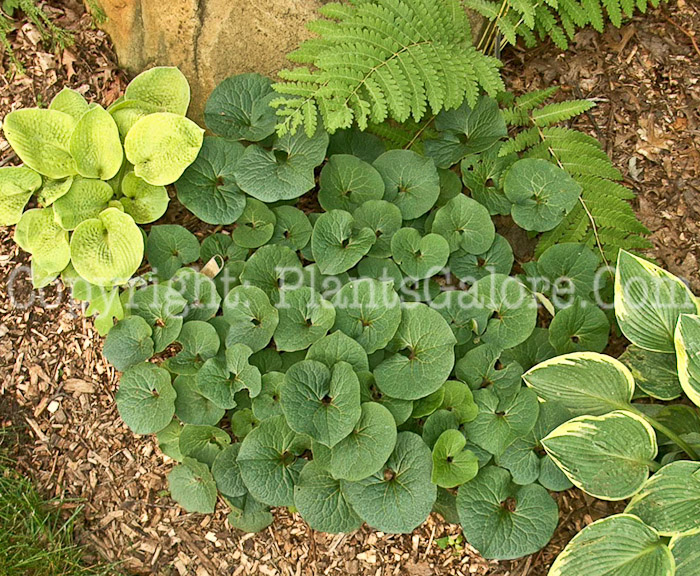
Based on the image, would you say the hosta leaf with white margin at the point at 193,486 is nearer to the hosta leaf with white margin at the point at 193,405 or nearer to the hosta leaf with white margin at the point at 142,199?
the hosta leaf with white margin at the point at 193,405

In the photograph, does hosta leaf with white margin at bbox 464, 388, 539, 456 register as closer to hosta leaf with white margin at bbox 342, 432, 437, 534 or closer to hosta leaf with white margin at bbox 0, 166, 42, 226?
hosta leaf with white margin at bbox 342, 432, 437, 534

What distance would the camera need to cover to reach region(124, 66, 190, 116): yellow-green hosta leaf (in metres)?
2.27

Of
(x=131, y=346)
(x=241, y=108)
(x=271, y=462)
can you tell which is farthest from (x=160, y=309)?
(x=241, y=108)

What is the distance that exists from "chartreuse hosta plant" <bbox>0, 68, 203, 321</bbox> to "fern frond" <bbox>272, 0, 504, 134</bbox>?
0.41m

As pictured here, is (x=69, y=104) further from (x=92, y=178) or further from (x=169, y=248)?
(x=169, y=248)

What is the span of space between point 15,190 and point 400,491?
62.5 inches

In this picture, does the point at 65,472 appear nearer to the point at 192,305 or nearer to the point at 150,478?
the point at 150,478

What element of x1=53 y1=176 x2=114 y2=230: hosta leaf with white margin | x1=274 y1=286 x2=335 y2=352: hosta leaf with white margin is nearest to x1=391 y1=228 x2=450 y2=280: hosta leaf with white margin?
x1=274 y1=286 x2=335 y2=352: hosta leaf with white margin

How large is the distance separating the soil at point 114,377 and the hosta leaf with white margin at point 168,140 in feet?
1.46

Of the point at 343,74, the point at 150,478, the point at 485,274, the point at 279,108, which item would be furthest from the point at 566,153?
the point at 150,478

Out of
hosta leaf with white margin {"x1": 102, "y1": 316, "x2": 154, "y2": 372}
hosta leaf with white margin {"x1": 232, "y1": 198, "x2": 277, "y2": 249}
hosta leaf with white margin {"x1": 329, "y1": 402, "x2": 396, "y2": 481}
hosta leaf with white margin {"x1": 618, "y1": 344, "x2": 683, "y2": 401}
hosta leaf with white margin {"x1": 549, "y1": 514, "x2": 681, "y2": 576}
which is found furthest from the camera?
hosta leaf with white margin {"x1": 232, "y1": 198, "x2": 277, "y2": 249}

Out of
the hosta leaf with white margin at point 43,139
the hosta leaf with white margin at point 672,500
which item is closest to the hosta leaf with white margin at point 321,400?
the hosta leaf with white margin at point 672,500

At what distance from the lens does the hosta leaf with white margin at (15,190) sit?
2.21 meters

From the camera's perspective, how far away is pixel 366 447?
194 centimetres
